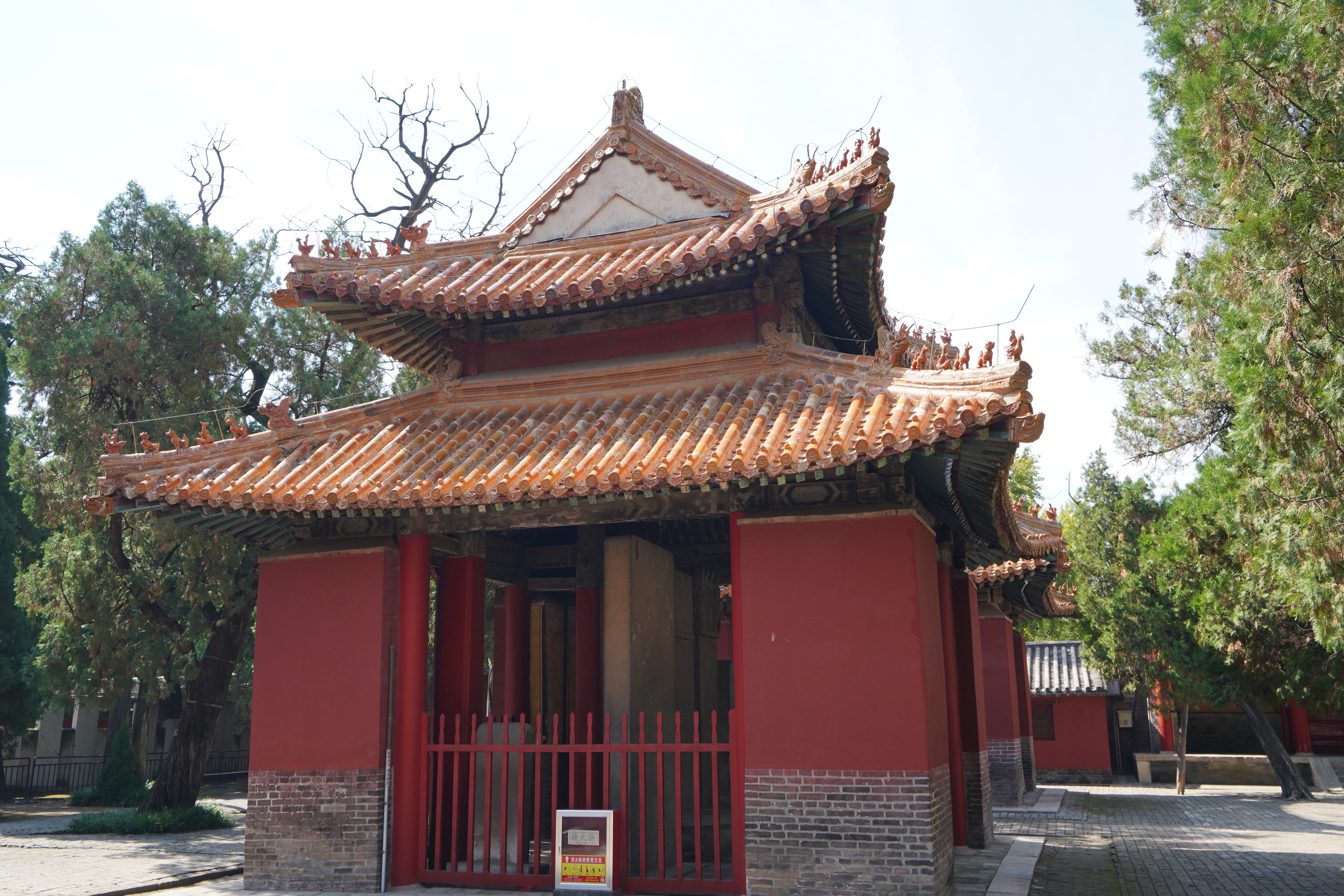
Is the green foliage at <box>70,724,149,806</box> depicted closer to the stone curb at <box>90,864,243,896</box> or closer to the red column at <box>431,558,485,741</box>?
the stone curb at <box>90,864,243,896</box>

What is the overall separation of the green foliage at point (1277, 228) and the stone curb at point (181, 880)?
36.0 ft

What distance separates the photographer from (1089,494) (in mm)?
29750

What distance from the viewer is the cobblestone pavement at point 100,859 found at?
9805 millimetres

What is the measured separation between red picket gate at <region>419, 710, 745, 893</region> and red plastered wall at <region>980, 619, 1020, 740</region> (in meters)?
9.66

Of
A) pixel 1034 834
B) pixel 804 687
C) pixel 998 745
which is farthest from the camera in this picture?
pixel 998 745

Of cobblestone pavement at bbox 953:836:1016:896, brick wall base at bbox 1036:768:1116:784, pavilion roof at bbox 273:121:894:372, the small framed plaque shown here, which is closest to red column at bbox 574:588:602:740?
the small framed plaque

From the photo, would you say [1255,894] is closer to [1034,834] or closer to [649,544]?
[1034,834]

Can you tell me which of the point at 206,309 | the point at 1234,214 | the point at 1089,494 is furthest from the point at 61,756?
the point at 1089,494

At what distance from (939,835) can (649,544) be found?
430 centimetres

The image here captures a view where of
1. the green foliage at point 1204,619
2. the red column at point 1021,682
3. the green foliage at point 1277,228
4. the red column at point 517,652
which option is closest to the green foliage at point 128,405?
the red column at point 517,652

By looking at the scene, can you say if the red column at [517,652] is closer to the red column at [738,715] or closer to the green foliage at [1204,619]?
the red column at [738,715]

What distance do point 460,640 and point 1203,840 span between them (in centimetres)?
1148

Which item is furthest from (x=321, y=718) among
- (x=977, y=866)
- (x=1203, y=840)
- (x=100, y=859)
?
(x=1203, y=840)

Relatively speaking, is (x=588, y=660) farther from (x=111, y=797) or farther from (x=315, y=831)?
(x=111, y=797)
